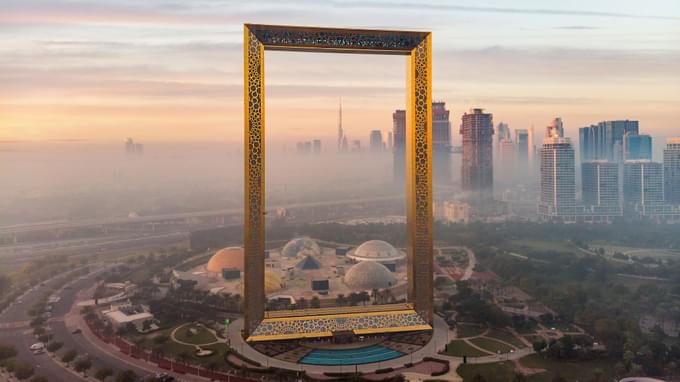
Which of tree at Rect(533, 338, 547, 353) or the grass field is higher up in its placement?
the grass field

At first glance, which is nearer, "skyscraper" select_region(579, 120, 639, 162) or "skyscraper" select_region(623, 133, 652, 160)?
"skyscraper" select_region(623, 133, 652, 160)

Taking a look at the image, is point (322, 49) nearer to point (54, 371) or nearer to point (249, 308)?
point (249, 308)

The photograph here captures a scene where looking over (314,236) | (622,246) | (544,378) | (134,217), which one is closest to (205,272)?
(314,236)

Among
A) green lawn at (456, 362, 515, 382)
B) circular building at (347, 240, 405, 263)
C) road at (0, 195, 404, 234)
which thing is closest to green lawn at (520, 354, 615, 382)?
green lawn at (456, 362, 515, 382)

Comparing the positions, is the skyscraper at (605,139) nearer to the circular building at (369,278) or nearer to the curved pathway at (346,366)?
the circular building at (369,278)

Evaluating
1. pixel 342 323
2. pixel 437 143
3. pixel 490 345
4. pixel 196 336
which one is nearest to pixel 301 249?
pixel 196 336

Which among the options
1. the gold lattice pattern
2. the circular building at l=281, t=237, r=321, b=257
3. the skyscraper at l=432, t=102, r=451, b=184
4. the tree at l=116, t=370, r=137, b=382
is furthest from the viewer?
the skyscraper at l=432, t=102, r=451, b=184

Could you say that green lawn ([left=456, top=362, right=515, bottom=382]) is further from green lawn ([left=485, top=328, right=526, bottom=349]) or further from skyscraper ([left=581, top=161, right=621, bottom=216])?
skyscraper ([left=581, top=161, right=621, bottom=216])
